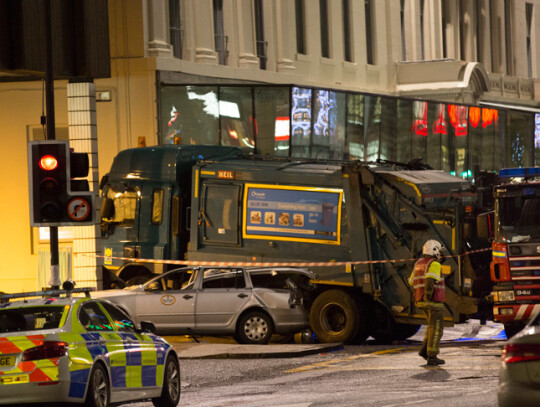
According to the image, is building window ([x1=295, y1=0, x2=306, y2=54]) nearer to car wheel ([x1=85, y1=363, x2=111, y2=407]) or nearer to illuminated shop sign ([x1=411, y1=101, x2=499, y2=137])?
illuminated shop sign ([x1=411, y1=101, x2=499, y2=137])

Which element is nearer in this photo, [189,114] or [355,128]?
[189,114]

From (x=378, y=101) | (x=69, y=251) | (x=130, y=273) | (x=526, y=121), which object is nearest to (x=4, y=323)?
(x=130, y=273)

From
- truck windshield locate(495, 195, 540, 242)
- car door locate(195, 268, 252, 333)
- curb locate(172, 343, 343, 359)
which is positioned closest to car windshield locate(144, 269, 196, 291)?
car door locate(195, 268, 252, 333)

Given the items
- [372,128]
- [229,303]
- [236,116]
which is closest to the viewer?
[229,303]

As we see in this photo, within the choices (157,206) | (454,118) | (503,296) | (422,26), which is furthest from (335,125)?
(422,26)

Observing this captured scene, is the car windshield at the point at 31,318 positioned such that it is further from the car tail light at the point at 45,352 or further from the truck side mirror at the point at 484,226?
the truck side mirror at the point at 484,226

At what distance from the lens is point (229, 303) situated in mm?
21781

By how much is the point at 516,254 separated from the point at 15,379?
34.8ft

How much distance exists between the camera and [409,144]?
41969mm

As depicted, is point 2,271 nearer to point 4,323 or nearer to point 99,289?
point 99,289

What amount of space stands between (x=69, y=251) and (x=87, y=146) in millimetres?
7049

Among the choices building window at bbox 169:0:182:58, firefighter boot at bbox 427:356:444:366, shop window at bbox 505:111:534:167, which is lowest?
firefighter boot at bbox 427:356:444:366

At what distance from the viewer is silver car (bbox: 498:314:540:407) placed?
9297 millimetres

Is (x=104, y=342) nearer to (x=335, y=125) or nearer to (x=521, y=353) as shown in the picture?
(x=521, y=353)
